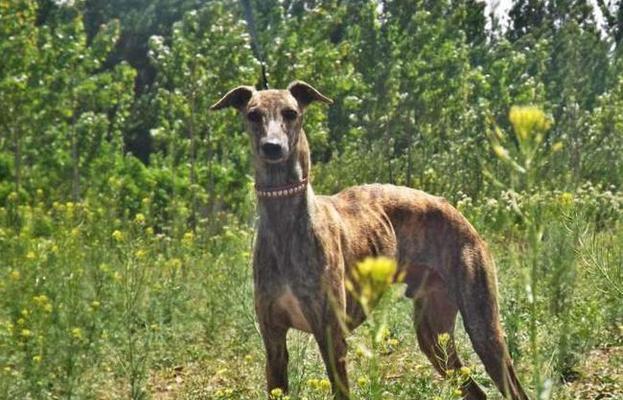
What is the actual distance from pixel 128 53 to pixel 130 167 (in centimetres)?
1252

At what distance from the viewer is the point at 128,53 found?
30.2 meters

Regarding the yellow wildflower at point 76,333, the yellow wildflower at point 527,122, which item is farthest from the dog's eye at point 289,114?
the yellow wildflower at point 527,122

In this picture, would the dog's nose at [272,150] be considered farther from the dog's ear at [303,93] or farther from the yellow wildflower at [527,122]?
the yellow wildflower at [527,122]

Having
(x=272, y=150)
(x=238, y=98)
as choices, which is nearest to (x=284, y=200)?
(x=272, y=150)

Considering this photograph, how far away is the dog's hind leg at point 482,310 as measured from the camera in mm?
5332

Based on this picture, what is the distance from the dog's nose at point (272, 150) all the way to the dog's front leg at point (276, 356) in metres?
0.79

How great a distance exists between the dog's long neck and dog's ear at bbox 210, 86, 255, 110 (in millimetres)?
427

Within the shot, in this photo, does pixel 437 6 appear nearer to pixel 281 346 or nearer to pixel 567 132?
pixel 567 132

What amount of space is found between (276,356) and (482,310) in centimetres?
116

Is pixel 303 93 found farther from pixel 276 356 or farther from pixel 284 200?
pixel 276 356

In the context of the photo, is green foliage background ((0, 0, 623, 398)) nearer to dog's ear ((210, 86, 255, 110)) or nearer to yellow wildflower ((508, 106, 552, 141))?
dog's ear ((210, 86, 255, 110))

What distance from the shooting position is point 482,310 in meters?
5.33

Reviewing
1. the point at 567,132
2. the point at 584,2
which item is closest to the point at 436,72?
→ the point at 567,132

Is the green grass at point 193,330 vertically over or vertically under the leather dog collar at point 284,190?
under
